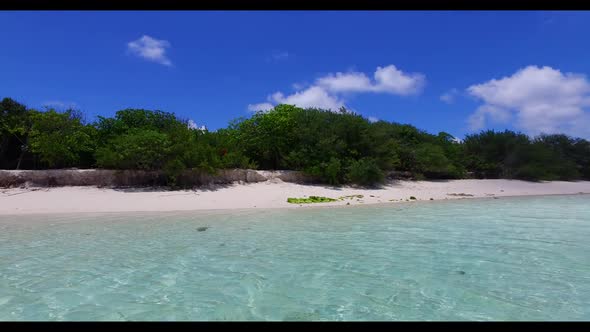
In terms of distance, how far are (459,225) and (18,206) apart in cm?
1658

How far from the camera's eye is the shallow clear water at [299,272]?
3.96 meters

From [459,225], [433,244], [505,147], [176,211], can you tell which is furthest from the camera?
[505,147]

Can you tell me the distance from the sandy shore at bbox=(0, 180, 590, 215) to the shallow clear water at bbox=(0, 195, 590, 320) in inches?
221

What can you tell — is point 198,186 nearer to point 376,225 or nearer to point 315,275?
point 376,225

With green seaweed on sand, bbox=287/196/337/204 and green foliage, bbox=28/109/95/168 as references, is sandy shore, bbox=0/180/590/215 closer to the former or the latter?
green seaweed on sand, bbox=287/196/337/204

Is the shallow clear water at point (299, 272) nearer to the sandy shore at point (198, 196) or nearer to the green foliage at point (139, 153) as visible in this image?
the sandy shore at point (198, 196)

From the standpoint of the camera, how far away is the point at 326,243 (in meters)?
7.66

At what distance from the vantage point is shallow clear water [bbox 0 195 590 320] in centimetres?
396

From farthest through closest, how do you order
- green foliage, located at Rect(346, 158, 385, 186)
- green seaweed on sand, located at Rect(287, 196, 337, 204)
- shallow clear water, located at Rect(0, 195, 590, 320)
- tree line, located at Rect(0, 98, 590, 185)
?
green foliage, located at Rect(346, 158, 385, 186) < tree line, located at Rect(0, 98, 590, 185) < green seaweed on sand, located at Rect(287, 196, 337, 204) < shallow clear water, located at Rect(0, 195, 590, 320)

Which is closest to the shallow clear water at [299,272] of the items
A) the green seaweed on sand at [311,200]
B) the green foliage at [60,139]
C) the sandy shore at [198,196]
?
the sandy shore at [198,196]

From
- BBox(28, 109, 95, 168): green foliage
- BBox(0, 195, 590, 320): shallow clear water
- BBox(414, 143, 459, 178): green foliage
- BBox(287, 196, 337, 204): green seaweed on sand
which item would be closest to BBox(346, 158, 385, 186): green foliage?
BBox(287, 196, 337, 204): green seaweed on sand

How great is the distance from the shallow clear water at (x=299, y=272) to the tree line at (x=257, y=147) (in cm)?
1007

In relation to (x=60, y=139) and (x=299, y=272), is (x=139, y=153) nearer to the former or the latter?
(x=60, y=139)
